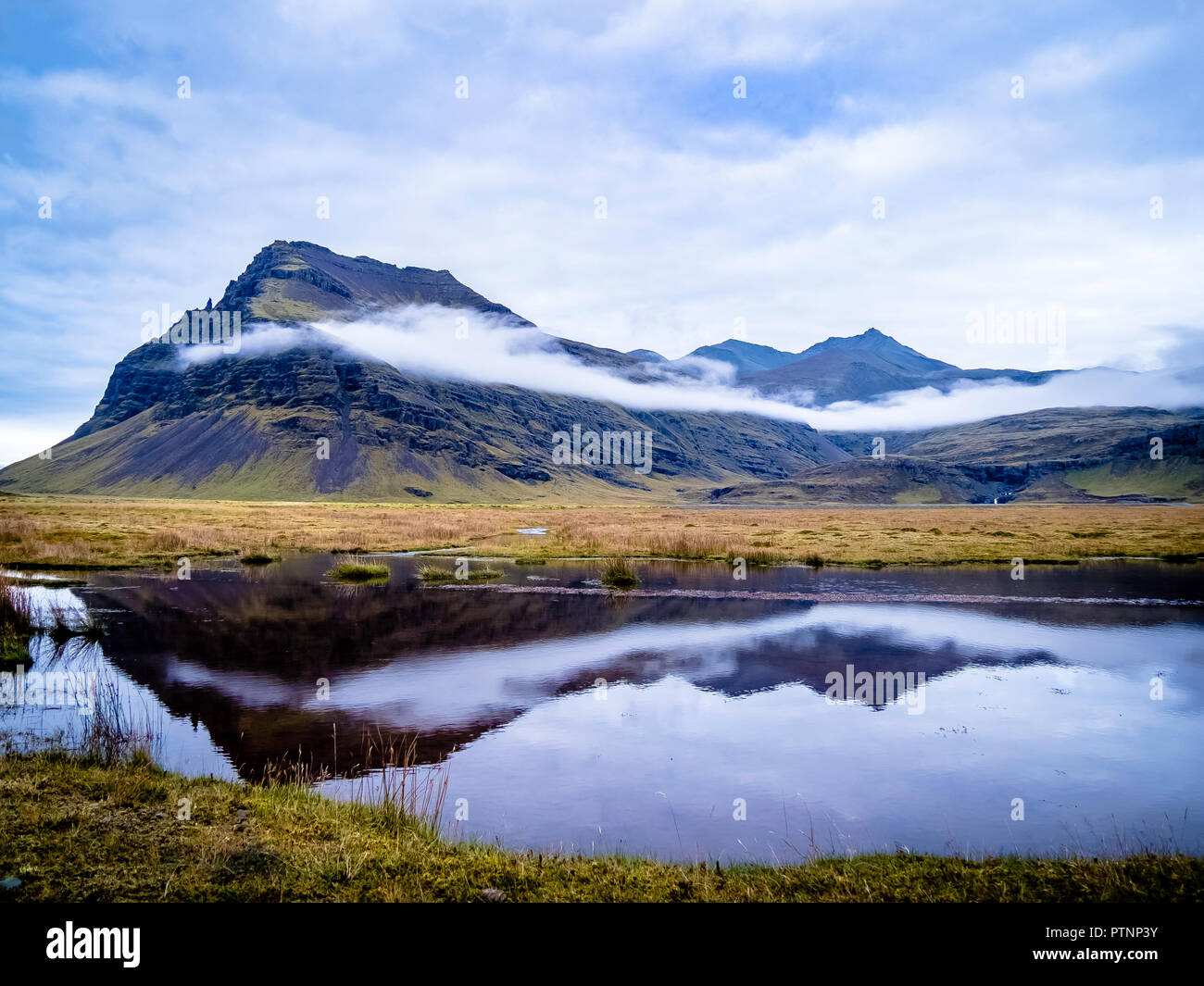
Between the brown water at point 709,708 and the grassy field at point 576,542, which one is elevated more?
the grassy field at point 576,542

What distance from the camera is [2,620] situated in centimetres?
2459

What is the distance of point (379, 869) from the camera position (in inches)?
344

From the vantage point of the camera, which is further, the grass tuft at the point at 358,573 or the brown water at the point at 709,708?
the grass tuft at the point at 358,573

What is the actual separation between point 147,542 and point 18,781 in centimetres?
5258

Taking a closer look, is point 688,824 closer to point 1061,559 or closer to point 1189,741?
point 1189,741

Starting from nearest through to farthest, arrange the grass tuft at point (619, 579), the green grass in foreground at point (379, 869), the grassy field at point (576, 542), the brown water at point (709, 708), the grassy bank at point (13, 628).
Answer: the green grass in foreground at point (379, 869) < the brown water at point (709, 708) < the grassy bank at point (13, 628) < the grass tuft at point (619, 579) < the grassy field at point (576, 542)

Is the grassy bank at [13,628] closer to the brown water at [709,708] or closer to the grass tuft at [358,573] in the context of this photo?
the brown water at [709,708]

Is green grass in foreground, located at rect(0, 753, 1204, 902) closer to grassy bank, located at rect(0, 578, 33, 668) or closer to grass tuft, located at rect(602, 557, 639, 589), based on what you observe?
grassy bank, located at rect(0, 578, 33, 668)

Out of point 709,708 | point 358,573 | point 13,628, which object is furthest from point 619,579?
point 13,628

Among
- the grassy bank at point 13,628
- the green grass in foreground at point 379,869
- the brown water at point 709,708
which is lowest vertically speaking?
the brown water at point 709,708

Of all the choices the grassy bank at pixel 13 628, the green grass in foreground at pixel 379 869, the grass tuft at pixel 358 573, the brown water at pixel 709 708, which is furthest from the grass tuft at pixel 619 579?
the green grass in foreground at pixel 379 869

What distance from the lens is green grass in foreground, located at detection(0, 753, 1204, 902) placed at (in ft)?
26.7

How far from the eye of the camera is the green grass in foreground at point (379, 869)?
815cm
